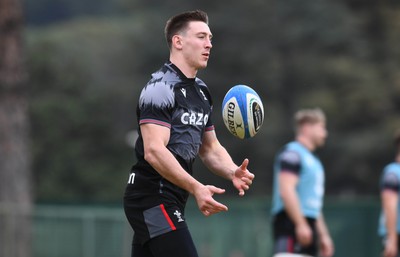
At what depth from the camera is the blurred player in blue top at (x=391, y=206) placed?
430 inches

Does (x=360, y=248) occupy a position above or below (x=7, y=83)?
below

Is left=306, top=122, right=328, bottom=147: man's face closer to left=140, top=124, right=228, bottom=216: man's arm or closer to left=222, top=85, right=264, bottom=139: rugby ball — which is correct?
left=222, top=85, right=264, bottom=139: rugby ball

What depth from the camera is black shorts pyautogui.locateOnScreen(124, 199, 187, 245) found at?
21.7 ft

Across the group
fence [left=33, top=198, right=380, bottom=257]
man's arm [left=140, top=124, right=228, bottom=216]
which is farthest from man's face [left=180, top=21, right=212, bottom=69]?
fence [left=33, top=198, right=380, bottom=257]

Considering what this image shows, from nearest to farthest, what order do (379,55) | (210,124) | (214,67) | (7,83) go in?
(210,124), (7,83), (379,55), (214,67)

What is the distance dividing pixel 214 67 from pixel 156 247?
38.4 meters

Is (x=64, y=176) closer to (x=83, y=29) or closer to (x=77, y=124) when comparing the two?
(x=77, y=124)

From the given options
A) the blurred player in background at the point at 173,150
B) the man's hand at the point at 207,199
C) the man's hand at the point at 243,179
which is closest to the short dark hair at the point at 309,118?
the blurred player in background at the point at 173,150

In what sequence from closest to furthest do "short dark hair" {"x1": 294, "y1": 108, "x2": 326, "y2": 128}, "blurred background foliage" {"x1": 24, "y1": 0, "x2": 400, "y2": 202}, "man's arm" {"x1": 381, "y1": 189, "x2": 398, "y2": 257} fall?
"short dark hair" {"x1": 294, "y1": 108, "x2": 326, "y2": 128}
"man's arm" {"x1": 381, "y1": 189, "x2": 398, "y2": 257}
"blurred background foliage" {"x1": 24, "y1": 0, "x2": 400, "y2": 202}

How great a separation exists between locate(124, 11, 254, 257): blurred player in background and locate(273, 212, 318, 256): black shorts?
10.8 ft

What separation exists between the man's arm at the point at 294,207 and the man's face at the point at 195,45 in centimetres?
343

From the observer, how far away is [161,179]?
6.71 metres

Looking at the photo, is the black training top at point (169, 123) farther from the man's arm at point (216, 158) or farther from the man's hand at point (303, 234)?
the man's hand at point (303, 234)

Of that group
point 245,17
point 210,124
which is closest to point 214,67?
point 245,17
